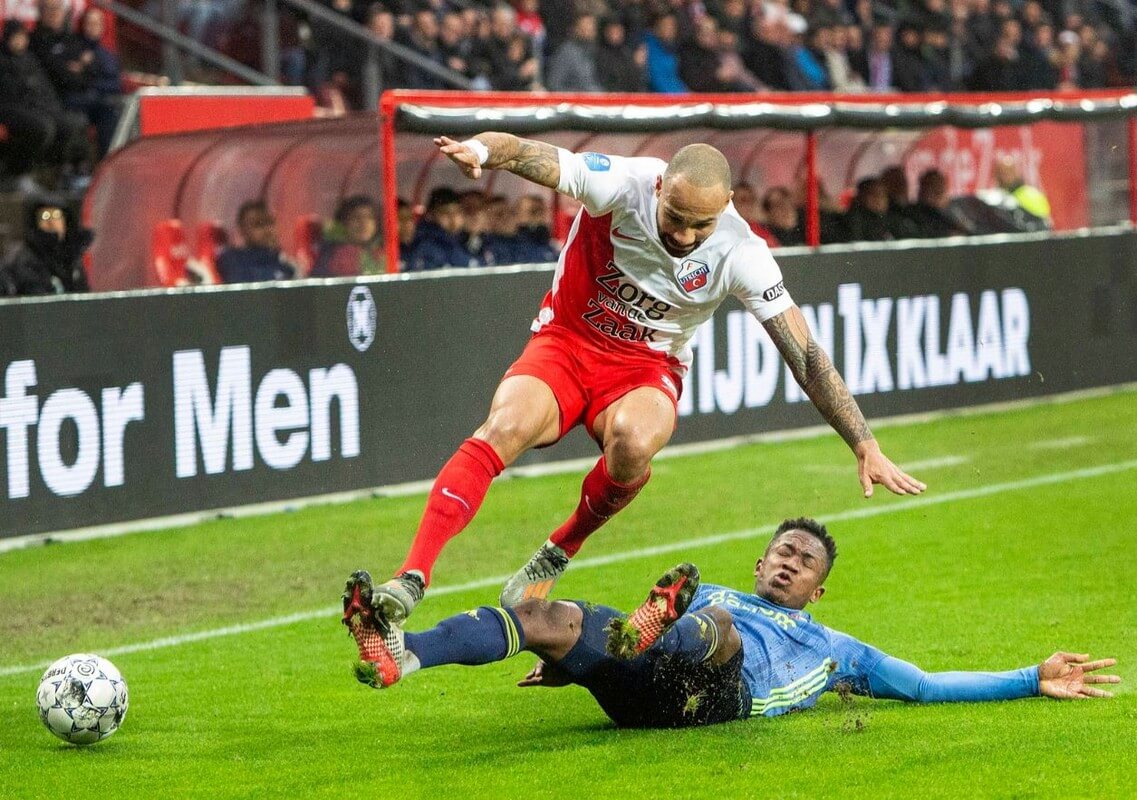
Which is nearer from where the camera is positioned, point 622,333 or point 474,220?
point 622,333

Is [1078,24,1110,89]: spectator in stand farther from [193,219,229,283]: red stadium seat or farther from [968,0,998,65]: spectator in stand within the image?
[193,219,229,283]: red stadium seat

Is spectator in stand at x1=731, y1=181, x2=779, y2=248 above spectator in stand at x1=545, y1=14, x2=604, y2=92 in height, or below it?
below

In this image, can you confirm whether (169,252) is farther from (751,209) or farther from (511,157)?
(511,157)

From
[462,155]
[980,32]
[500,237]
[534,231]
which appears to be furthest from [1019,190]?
[462,155]

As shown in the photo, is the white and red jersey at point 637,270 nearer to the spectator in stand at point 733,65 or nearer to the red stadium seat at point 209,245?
the red stadium seat at point 209,245

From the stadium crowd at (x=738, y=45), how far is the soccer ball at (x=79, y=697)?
11998mm

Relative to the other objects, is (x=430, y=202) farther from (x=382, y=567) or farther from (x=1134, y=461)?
(x=1134, y=461)

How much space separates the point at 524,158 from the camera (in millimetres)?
6387

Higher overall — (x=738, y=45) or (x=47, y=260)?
(x=738, y=45)

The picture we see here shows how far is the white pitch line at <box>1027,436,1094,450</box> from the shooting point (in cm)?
1381

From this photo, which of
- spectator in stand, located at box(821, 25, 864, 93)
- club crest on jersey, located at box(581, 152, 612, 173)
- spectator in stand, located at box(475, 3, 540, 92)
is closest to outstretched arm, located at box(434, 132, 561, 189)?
club crest on jersey, located at box(581, 152, 612, 173)

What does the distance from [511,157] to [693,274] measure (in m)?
0.89

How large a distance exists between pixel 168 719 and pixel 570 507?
5109 millimetres

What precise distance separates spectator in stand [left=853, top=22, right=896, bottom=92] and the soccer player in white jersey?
54.9 ft
